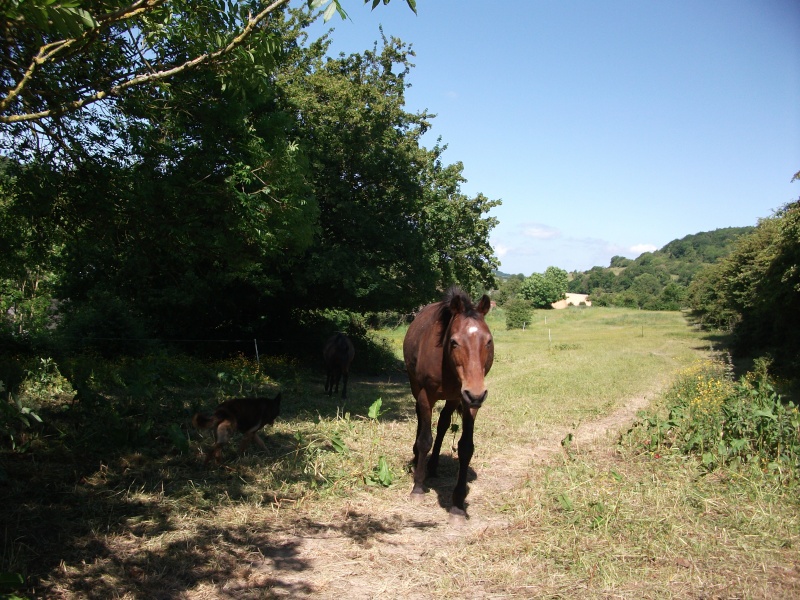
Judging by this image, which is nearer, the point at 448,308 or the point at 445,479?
the point at 448,308

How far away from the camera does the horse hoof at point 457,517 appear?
536cm

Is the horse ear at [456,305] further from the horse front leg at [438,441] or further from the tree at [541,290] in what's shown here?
the tree at [541,290]

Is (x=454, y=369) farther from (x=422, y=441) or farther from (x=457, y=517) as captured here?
(x=457, y=517)

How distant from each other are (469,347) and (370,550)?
1.99 meters

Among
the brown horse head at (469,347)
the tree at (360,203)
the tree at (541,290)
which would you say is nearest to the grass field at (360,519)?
the brown horse head at (469,347)

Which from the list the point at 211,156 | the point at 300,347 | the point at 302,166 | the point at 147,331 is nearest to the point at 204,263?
the point at 147,331

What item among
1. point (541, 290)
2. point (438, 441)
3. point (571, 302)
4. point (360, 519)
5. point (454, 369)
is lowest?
point (360, 519)

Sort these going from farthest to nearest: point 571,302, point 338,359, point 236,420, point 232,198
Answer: point 571,302 < point 338,359 < point 232,198 < point 236,420

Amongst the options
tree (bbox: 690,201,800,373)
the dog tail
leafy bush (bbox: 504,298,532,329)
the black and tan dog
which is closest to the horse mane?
the black and tan dog

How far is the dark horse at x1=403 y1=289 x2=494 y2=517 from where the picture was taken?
4953 millimetres

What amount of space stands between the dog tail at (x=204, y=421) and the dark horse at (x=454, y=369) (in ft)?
7.98

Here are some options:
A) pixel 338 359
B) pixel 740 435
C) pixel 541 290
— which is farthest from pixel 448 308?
pixel 541 290

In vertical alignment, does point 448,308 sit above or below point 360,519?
above

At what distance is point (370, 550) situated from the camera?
4.73m
